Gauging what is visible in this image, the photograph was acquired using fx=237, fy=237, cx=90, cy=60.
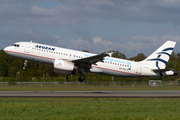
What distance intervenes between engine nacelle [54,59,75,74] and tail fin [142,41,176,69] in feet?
46.4

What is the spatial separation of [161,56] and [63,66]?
19004 mm

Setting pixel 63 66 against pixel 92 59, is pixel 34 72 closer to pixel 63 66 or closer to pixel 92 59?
pixel 63 66

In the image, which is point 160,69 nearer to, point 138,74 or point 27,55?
point 138,74

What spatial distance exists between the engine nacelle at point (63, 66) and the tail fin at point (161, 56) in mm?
14149

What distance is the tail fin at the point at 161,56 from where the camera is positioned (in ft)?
138

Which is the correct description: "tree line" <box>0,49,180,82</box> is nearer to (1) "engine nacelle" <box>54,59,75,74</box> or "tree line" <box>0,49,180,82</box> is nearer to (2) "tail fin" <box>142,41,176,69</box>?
(2) "tail fin" <box>142,41,176,69</box>

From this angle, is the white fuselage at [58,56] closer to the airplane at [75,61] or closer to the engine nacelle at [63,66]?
the airplane at [75,61]

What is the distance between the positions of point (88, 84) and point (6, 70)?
55.4 metres

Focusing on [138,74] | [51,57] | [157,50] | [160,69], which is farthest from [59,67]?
[157,50]

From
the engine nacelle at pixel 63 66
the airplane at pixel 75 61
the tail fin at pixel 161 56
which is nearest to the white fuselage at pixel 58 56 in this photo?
the airplane at pixel 75 61

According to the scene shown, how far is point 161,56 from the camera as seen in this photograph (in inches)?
1693

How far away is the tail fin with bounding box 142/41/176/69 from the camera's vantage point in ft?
138

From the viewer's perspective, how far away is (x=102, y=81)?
6925 cm

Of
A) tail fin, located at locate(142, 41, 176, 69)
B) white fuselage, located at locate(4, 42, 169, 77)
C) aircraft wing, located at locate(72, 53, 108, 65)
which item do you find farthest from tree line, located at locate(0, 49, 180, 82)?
aircraft wing, located at locate(72, 53, 108, 65)
